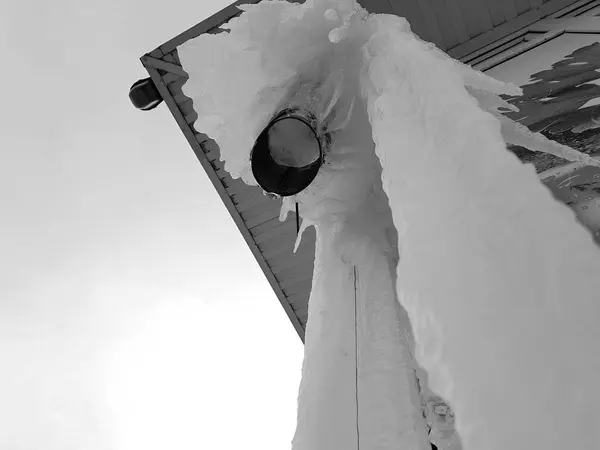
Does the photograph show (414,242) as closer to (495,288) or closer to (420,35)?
(495,288)

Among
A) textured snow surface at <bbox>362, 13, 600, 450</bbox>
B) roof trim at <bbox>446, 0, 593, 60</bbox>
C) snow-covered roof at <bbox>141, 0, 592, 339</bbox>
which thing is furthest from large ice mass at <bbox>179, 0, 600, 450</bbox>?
roof trim at <bbox>446, 0, 593, 60</bbox>

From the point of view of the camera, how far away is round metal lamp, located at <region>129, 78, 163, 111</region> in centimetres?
222

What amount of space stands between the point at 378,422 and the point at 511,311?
1.93 feet

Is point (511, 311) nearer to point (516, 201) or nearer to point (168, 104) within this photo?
point (516, 201)

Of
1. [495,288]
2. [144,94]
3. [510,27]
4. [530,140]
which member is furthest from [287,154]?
[510,27]

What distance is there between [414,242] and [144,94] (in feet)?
6.05

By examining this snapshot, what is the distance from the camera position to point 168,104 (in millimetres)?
2262

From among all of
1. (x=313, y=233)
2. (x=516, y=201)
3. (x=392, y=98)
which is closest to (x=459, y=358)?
(x=516, y=201)

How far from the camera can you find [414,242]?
0.63 meters

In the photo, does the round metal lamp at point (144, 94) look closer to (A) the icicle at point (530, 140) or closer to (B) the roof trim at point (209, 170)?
(B) the roof trim at point (209, 170)

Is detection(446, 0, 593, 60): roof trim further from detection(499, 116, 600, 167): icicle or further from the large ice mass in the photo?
detection(499, 116, 600, 167): icicle

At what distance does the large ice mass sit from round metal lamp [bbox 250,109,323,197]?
0.04 metres

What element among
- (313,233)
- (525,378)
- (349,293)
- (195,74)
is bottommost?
(313,233)

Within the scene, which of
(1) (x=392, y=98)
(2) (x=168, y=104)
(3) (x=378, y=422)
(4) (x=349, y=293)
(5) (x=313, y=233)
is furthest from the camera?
(5) (x=313, y=233)
